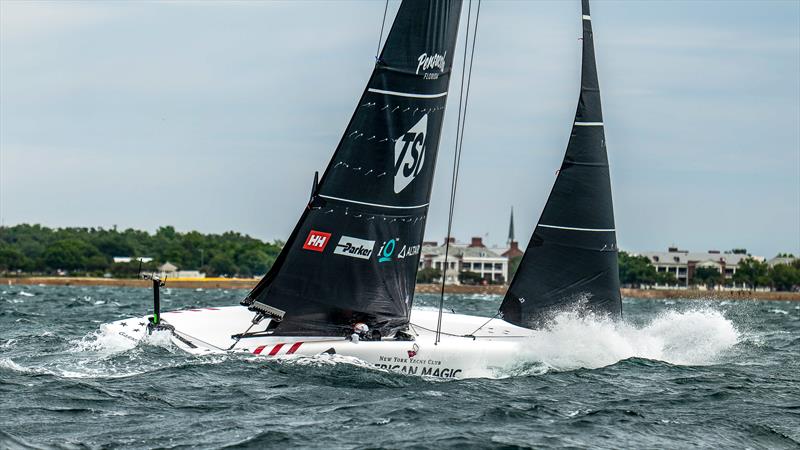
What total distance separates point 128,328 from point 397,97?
5.33 metres

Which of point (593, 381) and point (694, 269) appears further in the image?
point (694, 269)

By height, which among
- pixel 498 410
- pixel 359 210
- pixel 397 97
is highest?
pixel 397 97

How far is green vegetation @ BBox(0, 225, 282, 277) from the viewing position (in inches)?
4963

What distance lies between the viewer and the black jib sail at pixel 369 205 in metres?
18.6

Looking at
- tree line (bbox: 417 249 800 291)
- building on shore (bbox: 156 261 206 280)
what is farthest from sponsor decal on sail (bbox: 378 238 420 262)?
tree line (bbox: 417 249 800 291)

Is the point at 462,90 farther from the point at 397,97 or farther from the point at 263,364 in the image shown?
the point at 263,364

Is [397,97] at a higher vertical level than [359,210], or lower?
higher

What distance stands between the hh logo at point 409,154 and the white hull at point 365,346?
2322mm

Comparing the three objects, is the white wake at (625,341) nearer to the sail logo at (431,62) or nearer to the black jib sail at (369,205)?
the black jib sail at (369,205)

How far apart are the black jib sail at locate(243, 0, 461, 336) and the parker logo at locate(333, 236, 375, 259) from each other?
0.05ft

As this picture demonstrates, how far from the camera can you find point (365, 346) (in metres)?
17.6

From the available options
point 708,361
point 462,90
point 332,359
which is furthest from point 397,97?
point 708,361

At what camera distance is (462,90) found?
19844 millimetres

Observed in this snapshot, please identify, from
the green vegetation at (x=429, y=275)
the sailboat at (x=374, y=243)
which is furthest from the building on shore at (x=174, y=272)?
the sailboat at (x=374, y=243)
